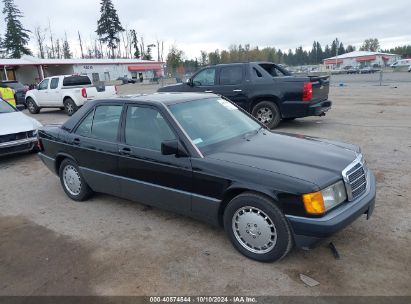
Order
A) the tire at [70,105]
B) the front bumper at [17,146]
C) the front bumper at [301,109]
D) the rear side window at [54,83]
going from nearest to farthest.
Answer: the front bumper at [17,146], the front bumper at [301,109], the tire at [70,105], the rear side window at [54,83]

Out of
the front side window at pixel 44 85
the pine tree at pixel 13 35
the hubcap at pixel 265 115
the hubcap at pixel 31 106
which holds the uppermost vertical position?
the pine tree at pixel 13 35

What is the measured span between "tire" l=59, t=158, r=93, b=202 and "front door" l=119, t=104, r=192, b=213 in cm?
89

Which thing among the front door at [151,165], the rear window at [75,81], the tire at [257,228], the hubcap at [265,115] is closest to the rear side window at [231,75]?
the hubcap at [265,115]

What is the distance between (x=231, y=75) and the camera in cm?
992

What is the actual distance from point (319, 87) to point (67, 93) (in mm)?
10819

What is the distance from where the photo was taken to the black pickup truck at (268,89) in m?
9.02

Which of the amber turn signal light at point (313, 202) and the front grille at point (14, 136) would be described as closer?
the amber turn signal light at point (313, 202)

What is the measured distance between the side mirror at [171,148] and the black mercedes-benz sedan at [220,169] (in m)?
0.01

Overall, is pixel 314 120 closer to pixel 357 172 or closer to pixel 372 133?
pixel 372 133

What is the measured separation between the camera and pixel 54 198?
5.46 meters

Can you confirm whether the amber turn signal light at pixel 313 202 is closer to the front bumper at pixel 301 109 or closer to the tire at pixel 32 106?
the front bumper at pixel 301 109

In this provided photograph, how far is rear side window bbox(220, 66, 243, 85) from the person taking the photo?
9781 millimetres

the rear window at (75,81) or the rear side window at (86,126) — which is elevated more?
the rear window at (75,81)

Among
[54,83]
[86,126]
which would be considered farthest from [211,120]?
[54,83]
